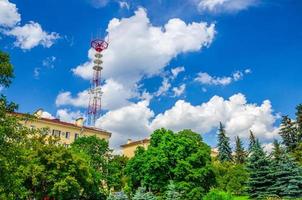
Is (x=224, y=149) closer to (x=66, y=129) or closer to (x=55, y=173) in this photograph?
(x=66, y=129)

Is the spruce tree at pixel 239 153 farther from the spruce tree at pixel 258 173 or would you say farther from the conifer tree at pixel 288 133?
the spruce tree at pixel 258 173

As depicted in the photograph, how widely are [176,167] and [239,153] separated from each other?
47.8m

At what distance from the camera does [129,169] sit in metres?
46.9

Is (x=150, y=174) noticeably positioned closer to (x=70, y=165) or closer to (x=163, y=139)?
(x=163, y=139)

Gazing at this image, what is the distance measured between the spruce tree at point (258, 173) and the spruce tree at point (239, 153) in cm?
4912

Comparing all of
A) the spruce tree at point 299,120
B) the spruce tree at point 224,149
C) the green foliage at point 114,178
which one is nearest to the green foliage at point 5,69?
the green foliage at point 114,178

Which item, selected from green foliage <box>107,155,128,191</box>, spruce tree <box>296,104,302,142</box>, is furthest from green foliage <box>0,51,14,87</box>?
spruce tree <box>296,104,302,142</box>

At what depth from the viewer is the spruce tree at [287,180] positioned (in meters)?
35.9

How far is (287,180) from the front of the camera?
36.6 metres

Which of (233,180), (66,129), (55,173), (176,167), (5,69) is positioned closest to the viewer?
(5,69)

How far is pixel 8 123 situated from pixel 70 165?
26463mm

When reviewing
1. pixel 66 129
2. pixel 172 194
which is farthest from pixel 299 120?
pixel 66 129

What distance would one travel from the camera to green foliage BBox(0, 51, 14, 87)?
19.5 metres

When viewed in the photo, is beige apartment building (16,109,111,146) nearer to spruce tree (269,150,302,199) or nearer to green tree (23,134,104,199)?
green tree (23,134,104,199)
